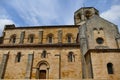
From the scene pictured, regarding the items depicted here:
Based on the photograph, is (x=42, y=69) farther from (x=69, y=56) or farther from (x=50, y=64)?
(x=69, y=56)

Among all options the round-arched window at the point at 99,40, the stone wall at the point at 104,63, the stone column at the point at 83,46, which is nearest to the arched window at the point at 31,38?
the stone column at the point at 83,46

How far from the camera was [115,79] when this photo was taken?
15.6m

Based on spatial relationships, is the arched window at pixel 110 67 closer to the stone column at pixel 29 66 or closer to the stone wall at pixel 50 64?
the stone wall at pixel 50 64

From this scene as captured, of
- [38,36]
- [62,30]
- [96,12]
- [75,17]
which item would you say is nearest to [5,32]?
[38,36]

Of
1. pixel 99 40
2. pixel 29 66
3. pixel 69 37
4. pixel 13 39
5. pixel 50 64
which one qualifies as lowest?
Result: pixel 29 66

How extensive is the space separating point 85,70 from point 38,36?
10919 millimetres

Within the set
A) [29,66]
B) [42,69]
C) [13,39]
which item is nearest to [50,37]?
[13,39]

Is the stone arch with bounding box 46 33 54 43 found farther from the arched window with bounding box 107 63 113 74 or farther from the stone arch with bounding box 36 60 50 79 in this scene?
the arched window with bounding box 107 63 113 74

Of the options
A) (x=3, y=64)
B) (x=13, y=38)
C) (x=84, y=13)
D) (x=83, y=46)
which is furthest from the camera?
(x=84, y=13)

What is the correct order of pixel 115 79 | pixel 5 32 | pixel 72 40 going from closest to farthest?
pixel 115 79, pixel 72 40, pixel 5 32

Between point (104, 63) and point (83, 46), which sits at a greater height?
point (83, 46)

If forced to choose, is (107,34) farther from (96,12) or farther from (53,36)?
(96,12)

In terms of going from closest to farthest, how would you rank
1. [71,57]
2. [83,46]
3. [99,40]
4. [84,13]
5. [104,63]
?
[104,63]
[99,40]
[83,46]
[71,57]
[84,13]

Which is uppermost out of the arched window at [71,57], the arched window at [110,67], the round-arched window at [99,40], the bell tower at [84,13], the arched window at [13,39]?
the bell tower at [84,13]
